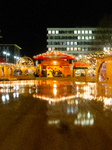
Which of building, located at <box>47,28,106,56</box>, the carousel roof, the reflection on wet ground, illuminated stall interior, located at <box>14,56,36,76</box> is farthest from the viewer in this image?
building, located at <box>47,28,106,56</box>

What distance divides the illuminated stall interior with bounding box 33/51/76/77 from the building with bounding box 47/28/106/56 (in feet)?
152

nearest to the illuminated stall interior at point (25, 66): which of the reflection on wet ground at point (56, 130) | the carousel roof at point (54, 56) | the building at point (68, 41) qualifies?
the carousel roof at point (54, 56)

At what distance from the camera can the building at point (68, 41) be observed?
83000 mm

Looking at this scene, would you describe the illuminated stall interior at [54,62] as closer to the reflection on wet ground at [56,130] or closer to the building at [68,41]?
the reflection on wet ground at [56,130]

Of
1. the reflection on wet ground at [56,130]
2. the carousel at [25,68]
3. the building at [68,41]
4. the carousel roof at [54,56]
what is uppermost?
the building at [68,41]

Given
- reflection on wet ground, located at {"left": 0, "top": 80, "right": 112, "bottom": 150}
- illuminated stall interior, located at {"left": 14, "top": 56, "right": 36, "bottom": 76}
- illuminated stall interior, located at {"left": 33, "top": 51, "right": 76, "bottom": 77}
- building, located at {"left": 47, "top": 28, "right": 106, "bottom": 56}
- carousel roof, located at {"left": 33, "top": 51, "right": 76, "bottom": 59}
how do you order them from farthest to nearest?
building, located at {"left": 47, "top": 28, "right": 106, "bottom": 56}, illuminated stall interior, located at {"left": 14, "top": 56, "right": 36, "bottom": 76}, illuminated stall interior, located at {"left": 33, "top": 51, "right": 76, "bottom": 77}, carousel roof, located at {"left": 33, "top": 51, "right": 76, "bottom": 59}, reflection on wet ground, located at {"left": 0, "top": 80, "right": 112, "bottom": 150}

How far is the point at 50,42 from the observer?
83438 millimetres

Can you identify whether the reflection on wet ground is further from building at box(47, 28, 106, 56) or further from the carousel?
building at box(47, 28, 106, 56)

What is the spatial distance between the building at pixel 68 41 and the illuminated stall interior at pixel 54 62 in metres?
46.2

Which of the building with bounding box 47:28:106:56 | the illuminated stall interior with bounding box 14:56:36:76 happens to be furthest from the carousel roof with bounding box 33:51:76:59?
the building with bounding box 47:28:106:56

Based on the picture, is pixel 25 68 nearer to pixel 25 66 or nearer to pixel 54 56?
pixel 25 66

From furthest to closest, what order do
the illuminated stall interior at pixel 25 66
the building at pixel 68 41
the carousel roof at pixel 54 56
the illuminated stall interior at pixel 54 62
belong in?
1. the building at pixel 68 41
2. the illuminated stall interior at pixel 25 66
3. the illuminated stall interior at pixel 54 62
4. the carousel roof at pixel 54 56

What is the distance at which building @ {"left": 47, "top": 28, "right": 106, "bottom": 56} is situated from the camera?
83000mm

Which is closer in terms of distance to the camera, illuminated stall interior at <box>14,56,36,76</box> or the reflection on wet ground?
the reflection on wet ground
